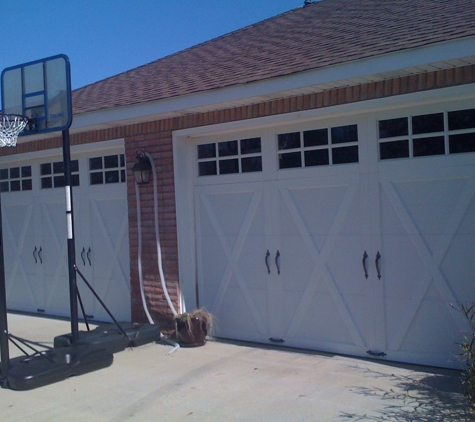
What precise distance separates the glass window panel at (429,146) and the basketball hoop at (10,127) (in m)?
4.08

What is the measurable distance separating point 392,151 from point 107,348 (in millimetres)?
3713

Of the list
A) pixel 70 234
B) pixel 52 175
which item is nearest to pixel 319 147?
pixel 70 234

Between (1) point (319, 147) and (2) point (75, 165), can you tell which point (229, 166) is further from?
(2) point (75, 165)

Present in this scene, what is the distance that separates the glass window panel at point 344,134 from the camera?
6.06m

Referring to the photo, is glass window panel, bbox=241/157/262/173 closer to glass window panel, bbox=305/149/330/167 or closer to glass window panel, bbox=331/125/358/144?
glass window panel, bbox=305/149/330/167

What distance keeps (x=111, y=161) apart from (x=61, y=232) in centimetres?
163

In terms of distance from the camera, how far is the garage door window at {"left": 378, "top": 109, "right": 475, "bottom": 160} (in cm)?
536

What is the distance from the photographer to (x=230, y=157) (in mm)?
7141

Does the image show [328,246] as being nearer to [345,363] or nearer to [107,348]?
[345,363]

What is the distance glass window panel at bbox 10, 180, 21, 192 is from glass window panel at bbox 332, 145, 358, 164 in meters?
6.10

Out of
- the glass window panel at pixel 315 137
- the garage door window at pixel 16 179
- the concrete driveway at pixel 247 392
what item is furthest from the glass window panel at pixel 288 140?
the garage door window at pixel 16 179

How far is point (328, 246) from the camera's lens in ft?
20.5

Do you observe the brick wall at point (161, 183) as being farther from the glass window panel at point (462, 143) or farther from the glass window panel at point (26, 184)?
the glass window panel at point (26, 184)

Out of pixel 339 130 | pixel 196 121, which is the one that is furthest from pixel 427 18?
pixel 196 121
